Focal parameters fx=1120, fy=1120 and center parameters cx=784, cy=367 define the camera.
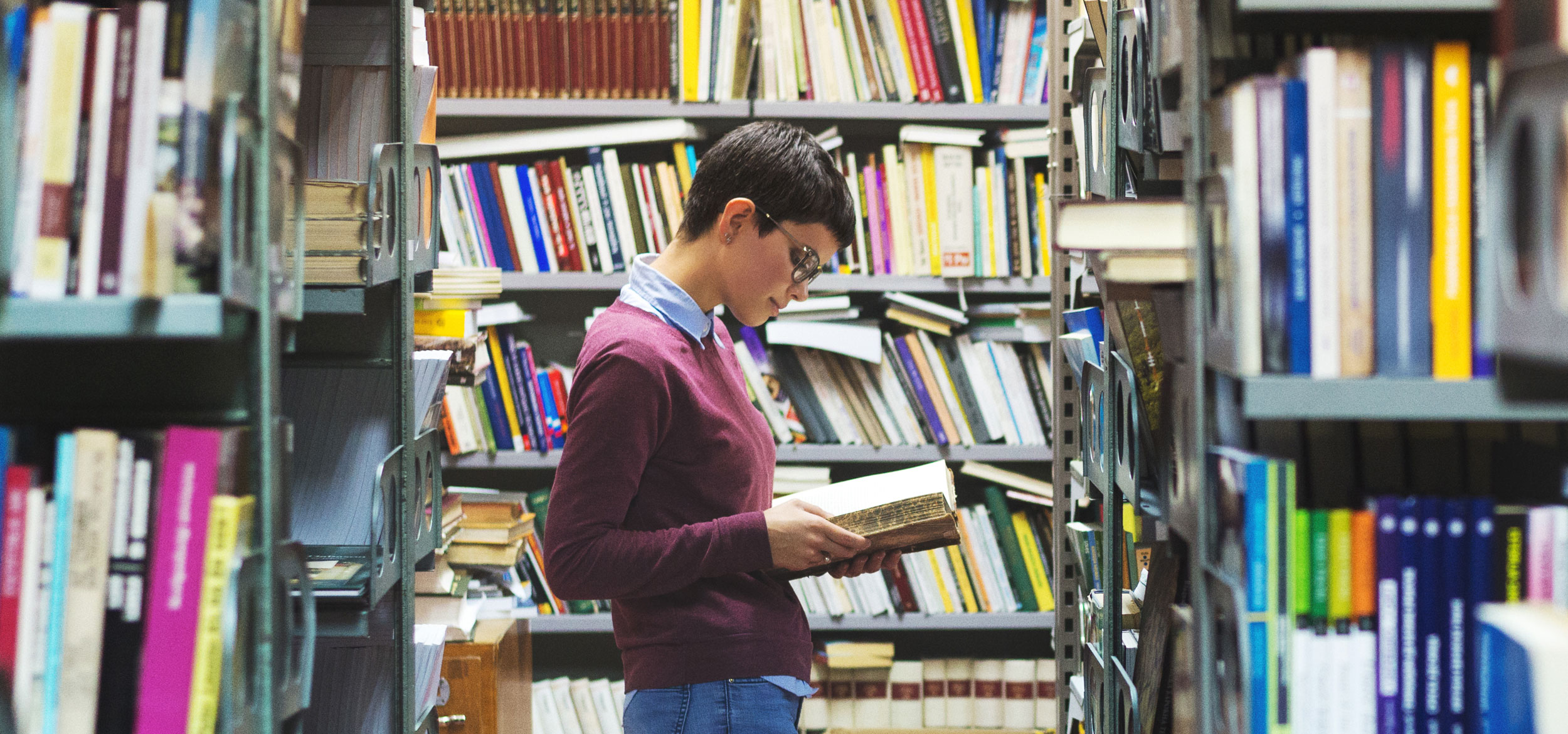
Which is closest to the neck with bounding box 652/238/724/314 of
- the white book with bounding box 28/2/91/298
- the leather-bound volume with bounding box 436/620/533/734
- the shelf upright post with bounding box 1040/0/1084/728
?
Answer: the white book with bounding box 28/2/91/298

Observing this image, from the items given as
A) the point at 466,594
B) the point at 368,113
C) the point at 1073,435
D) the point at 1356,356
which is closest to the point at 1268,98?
the point at 1356,356

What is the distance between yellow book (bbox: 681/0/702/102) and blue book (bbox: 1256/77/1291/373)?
6.09ft

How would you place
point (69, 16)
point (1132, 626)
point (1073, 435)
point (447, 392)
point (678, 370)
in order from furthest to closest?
point (447, 392) → point (1073, 435) → point (1132, 626) → point (678, 370) → point (69, 16)

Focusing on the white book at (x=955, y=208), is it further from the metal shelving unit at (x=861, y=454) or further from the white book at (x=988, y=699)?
the white book at (x=988, y=699)

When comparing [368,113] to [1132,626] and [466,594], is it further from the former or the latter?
[1132,626]

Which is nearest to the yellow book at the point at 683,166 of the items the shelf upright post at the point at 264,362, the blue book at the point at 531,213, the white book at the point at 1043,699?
the blue book at the point at 531,213

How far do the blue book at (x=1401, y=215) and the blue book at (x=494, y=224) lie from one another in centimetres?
204

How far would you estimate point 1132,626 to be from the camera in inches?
53.7

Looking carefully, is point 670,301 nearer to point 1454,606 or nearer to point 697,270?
point 697,270

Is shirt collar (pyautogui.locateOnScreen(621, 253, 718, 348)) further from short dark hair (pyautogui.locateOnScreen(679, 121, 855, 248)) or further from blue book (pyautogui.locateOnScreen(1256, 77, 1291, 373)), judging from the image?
blue book (pyautogui.locateOnScreen(1256, 77, 1291, 373))

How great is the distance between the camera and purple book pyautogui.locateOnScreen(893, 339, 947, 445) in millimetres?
2543

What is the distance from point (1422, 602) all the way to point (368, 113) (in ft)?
4.03

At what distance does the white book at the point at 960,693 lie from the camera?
8.52 ft

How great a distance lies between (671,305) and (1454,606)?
839 millimetres
